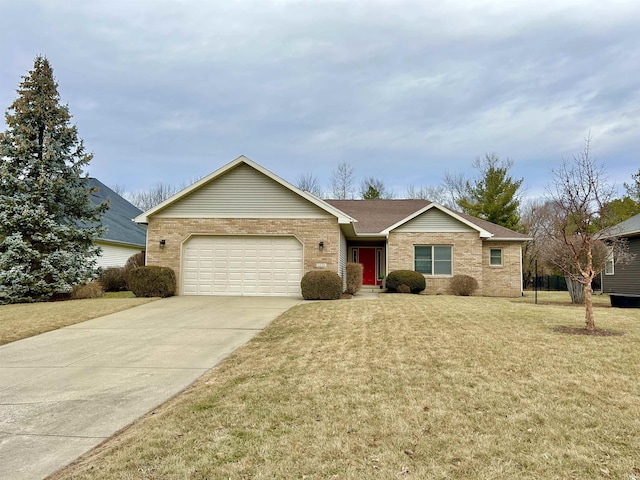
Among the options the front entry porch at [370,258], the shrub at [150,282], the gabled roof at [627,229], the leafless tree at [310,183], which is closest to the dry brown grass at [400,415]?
the shrub at [150,282]

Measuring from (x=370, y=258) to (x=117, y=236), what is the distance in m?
15.2

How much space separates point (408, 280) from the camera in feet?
62.9

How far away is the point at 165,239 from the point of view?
16.4 meters

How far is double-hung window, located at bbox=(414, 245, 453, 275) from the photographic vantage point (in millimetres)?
20266

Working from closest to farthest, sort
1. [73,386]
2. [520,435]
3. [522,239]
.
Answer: [520,435] → [73,386] → [522,239]

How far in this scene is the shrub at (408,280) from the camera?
1919 centimetres

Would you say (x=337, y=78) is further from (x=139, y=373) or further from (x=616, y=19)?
(x=139, y=373)

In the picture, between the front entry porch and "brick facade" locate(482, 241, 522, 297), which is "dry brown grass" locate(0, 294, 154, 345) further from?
"brick facade" locate(482, 241, 522, 297)

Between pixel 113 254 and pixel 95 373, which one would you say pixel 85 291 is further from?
pixel 95 373

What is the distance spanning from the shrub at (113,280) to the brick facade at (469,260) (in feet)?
43.2

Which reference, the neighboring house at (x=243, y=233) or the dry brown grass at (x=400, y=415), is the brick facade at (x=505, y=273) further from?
the dry brown grass at (x=400, y=415)

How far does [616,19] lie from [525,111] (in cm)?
757

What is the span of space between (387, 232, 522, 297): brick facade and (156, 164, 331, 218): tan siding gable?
18.7ft

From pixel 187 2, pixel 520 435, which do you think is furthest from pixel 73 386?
pixel 187 2
